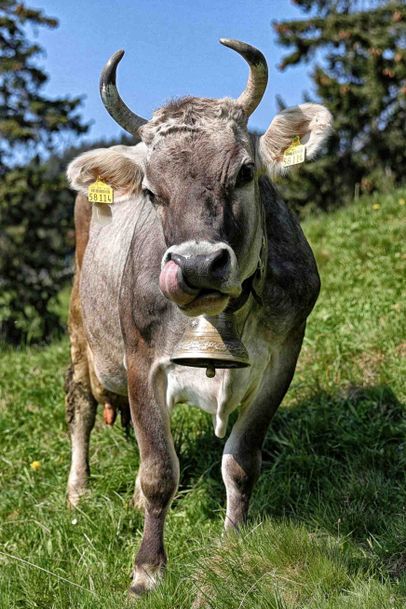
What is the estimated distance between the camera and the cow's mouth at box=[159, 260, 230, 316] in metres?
3.66

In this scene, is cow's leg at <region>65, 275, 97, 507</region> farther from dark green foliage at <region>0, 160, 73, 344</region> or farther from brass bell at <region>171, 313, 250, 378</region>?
dark green foliage at <region>0, 160, 73, 344</region>

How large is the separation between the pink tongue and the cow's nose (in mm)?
24

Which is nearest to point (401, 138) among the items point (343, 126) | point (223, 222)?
point (343, 126)

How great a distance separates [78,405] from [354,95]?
29.0ft

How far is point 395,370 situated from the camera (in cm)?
629

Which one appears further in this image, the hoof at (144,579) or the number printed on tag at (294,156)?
the number printed on tag at (294,156)

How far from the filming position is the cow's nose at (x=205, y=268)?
363cm

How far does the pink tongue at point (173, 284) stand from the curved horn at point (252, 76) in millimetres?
1157

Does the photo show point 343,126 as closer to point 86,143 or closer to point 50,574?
point 86,143

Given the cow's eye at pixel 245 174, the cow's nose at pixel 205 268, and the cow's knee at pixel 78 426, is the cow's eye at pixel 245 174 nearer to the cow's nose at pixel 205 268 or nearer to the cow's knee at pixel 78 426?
the cow's nose at pixel 205 268

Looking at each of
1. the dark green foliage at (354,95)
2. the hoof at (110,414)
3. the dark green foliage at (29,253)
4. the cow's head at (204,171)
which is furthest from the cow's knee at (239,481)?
the dark green foliage at (354,95)

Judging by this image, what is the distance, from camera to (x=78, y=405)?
21.6 feet

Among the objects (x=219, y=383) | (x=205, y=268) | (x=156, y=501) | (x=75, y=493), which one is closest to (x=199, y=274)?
(x=205, y=268)

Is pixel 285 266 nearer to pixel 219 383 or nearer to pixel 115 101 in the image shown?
pixel 219 383
